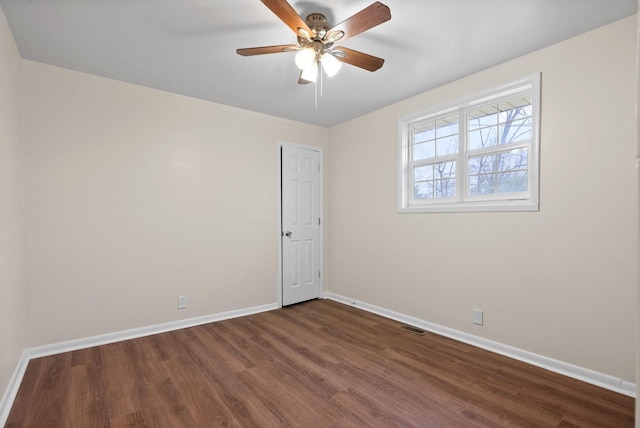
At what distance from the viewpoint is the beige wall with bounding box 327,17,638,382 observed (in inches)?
82.3

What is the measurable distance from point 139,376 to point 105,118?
90.8 inches

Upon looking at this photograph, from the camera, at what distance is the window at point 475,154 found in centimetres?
260

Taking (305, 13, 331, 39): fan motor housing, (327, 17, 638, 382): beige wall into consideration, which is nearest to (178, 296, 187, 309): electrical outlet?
(327, 17, 638, 382): beige wall

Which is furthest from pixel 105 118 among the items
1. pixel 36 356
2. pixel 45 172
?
pixel 36 356

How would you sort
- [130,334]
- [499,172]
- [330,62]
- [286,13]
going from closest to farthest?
[286,13] → [330,62] → [499,172] → [130,334]

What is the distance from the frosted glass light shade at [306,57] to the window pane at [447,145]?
5.83 feet

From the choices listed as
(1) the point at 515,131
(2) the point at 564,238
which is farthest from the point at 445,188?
(2) the point at 564,238

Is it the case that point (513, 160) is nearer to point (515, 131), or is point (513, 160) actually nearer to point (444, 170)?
point (515, 131)

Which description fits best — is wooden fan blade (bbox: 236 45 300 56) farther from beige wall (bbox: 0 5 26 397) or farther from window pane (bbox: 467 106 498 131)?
window pane (bbox: 467 106 498 131)

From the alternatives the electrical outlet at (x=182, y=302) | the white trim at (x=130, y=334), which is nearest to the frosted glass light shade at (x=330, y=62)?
the electrical outlet at (x=182, y=302)

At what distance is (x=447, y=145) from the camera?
322 centimetres

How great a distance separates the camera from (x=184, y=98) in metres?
3.36

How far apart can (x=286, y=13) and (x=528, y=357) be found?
9.98 feet

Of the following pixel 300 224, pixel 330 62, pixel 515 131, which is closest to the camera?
pixel 330 62
